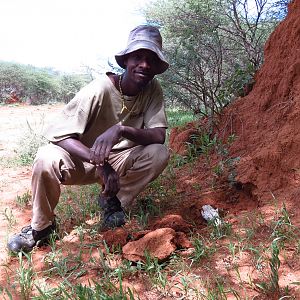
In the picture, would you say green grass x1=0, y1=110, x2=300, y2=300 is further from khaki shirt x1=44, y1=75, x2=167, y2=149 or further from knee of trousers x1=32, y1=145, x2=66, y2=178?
khaki shirt x1=44, y1=75, x2=167, y2=149

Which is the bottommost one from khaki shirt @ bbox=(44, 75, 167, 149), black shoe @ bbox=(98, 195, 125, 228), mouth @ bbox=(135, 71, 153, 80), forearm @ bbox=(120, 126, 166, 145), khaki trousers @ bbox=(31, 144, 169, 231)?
black shoe @ bbox=(98, 195, 125, 228)

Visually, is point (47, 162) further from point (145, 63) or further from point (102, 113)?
point (145, 63)

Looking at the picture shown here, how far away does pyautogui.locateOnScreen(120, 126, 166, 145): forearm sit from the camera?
281 cm

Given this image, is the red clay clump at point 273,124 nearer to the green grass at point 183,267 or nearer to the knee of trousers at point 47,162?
the green grass at point 183,267

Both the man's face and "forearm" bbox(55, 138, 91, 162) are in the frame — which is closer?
"forearm" bbox(55, 138, 91, 162)

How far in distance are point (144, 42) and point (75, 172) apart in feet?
3.77

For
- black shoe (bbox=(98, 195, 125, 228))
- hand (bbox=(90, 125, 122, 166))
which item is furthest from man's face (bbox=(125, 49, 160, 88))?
black shoe (bbox=(98, 195, 125, 228))

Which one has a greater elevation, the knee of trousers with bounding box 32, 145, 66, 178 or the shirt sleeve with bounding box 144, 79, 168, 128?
the shirt sleeve with bounding box 144, 79, 168, 128

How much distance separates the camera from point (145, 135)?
2.91 meters

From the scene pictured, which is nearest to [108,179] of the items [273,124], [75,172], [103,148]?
[103,148]

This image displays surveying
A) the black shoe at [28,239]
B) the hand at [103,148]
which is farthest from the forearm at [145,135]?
the black shoe at [28,239]

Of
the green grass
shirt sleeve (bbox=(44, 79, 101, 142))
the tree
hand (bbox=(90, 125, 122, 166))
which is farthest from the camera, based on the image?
the tree

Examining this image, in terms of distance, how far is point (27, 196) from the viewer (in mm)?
3865

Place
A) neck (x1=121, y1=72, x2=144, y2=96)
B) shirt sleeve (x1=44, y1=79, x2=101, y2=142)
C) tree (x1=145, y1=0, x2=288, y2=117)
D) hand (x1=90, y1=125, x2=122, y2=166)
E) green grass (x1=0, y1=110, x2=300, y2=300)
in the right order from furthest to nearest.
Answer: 1. tree (x1=145, y1=0, x2=288, y2=117)
2. neck (x1=121, y1=72, x2=144, y2=96)
3. shirt sleeve (x1=44, y1=79, x2=101, y2=142)
4. hand (x1=90, y1=125, x2=122, y2=166)
5. green grass (x1=0, y1=110, x2=300, y2=300)
